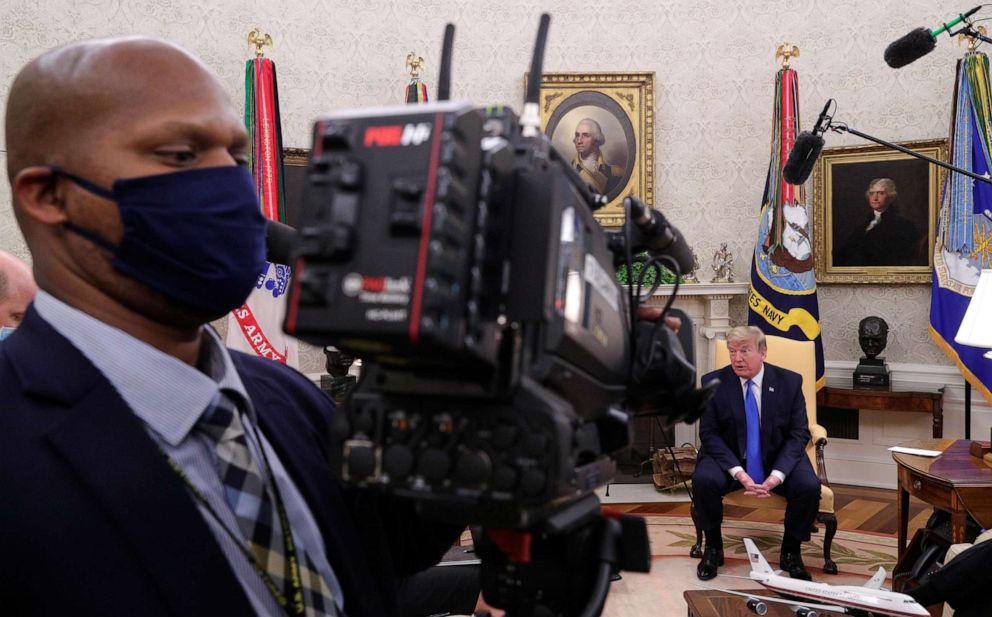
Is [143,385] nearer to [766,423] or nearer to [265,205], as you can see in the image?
[766,423]

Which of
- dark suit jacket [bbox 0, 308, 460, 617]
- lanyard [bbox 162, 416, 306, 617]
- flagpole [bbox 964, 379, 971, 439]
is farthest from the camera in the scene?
flagpole [bbox 964, 379, 971, 439]

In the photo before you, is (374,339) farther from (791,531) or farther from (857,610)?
(791,531)

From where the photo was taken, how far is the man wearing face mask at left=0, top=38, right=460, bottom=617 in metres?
0.72

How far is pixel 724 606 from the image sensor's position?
101 inches

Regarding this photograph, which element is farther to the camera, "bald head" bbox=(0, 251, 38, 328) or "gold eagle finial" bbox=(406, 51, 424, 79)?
"gold eagle finial" bbox=(406, 51, 424, 79)

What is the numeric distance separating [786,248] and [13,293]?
16.2 ft

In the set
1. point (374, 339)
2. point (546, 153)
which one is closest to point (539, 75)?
point (546, 153)

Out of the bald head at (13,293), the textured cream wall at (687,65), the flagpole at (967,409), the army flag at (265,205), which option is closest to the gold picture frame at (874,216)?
the textured cream wall at (687,65)

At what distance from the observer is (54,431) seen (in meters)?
0.74

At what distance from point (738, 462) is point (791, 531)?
1.50ft

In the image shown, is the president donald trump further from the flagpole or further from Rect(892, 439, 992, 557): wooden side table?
the flagpole

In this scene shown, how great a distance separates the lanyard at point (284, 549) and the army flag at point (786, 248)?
5277mm

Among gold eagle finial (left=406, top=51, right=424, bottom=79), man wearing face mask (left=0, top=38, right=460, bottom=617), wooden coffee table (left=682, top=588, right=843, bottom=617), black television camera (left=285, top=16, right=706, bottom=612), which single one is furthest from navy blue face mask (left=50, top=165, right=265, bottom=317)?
gold eagle finial (left=406, top=51, right=424, bottom=79)

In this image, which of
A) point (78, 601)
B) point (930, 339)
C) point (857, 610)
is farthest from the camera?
point (930, 339)
